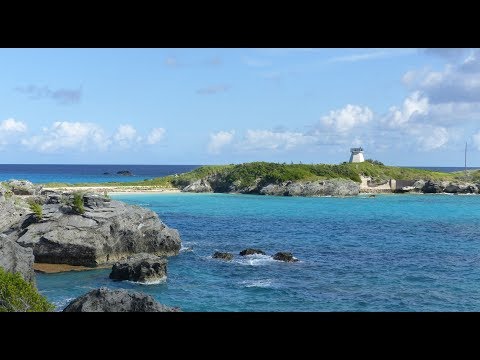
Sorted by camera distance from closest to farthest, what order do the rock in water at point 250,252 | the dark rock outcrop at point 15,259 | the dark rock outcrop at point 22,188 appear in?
the dark rock outcrop at point 15,259
the rock in water at point 250,252
the dark rock outcrop at point 22,188

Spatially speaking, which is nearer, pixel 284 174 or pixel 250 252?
Result: pixel 250 252

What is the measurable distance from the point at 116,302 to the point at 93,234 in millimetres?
19019

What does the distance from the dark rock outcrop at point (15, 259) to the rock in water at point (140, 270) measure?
18.2 ft

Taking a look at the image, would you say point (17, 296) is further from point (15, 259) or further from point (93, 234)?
point (93, 234)

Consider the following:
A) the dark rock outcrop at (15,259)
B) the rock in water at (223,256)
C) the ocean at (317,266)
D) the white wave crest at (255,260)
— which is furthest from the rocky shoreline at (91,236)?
the white wave crest at (255,260)

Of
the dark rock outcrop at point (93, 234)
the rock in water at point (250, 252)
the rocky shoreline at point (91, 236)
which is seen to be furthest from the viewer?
the rock in water at point (250, 252)

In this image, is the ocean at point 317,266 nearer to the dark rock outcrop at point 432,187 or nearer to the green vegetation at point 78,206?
the green vegetation at point 78,206

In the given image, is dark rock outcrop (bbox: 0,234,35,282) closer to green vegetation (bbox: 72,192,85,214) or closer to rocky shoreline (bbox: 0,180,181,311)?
rocky shoreline (bbox: 0,180,181,311)

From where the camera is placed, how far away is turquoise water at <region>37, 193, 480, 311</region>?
A: 25.5 meters

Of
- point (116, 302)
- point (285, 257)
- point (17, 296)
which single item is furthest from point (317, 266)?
point (17, 296)

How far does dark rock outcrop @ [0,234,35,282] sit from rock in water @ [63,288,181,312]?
8912 millimetres

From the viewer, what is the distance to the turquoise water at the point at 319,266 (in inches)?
1005

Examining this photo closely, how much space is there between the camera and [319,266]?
33.8m
